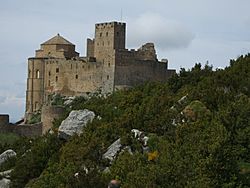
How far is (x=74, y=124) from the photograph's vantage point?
3338cm

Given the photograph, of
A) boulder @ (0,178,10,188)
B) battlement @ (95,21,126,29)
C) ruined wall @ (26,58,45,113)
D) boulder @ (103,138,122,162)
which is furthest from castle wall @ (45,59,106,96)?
boulder @ (103,138,122,162)

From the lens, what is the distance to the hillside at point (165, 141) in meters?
23.1

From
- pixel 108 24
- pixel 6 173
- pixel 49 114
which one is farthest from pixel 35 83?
pixel 6 173

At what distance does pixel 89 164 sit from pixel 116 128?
15.6ft

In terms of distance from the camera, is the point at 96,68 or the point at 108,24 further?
the point at 108,24

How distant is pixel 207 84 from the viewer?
32.6 meters

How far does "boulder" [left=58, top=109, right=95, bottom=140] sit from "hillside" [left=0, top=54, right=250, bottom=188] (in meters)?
0.39

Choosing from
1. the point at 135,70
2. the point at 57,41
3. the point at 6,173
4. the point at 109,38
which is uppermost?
the point at 109,38

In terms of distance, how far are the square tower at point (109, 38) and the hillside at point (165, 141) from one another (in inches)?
1040

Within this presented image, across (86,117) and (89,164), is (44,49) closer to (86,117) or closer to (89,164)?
(86,117)

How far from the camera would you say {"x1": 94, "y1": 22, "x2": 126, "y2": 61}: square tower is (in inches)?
2566

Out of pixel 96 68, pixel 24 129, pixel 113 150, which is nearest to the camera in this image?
pixel 113 150

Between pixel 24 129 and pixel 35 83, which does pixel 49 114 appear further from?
pixel 35 83

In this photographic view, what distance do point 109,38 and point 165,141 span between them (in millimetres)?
39655
